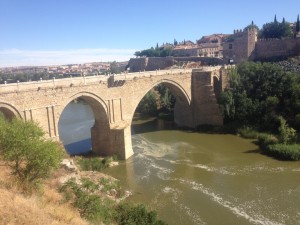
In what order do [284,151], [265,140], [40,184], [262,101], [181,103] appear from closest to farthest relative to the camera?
[40,184], [284,151], [265,140], [262,101], [181,103]

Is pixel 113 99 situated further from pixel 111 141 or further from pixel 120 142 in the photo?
pixel 120 142

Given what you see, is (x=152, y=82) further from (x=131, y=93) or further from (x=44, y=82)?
(x=44, y=82)

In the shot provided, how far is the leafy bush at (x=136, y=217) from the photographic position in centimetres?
1224

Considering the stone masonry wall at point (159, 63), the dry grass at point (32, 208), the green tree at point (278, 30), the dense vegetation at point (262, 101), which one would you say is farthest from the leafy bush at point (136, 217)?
the green tree at point (278, 30)

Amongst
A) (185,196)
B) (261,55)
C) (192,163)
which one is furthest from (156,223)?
(261,55)

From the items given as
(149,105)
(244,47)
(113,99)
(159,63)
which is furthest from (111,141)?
(159,63)

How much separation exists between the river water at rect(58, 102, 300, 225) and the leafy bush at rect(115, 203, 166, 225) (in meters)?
1.66

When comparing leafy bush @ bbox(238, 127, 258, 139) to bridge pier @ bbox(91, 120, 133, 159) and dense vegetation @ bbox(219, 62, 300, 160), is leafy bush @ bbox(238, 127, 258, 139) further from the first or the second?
bridge pier @ bbox(91, 120, 133, 159)

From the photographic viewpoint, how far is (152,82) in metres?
Answer: 25.9

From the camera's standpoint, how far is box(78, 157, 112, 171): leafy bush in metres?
19.7

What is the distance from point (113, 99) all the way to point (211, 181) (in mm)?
8541

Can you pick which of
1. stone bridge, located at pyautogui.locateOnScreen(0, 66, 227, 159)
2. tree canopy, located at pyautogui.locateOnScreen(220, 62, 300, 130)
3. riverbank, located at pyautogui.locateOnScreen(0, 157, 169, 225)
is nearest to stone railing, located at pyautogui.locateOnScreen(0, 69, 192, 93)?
stone bridge, located at pyautogui.locateOnScreen(0, 66, 227, 159)

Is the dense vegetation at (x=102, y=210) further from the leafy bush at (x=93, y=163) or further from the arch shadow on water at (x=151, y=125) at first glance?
the arch shadow on water at (x=151, y=125)

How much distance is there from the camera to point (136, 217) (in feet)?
41.1
